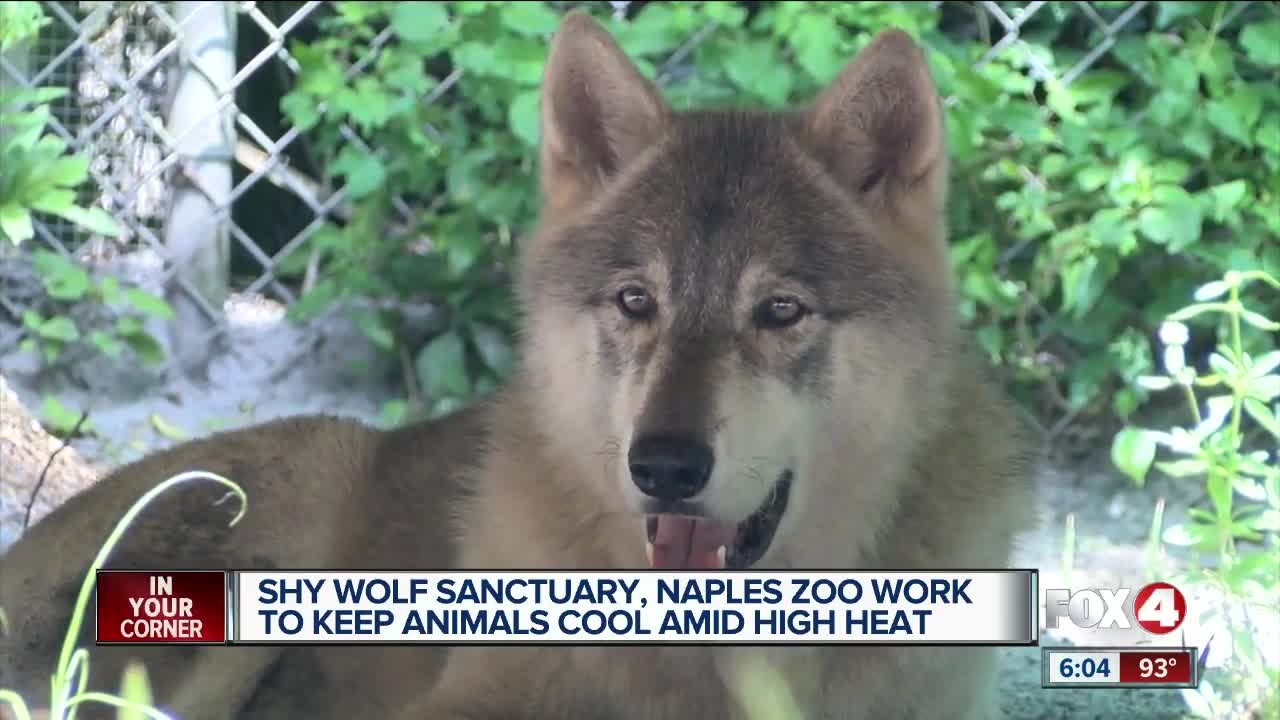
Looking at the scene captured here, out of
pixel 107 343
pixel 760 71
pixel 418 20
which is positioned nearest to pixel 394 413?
pixel 107 343

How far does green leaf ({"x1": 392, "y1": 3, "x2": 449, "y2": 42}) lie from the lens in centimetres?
441

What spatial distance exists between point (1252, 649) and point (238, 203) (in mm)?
3619

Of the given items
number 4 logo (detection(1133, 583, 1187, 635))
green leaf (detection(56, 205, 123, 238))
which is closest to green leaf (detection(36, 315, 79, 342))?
green leaf (detection(56, 205, 123, 238))

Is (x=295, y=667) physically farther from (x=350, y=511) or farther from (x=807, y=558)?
(x=807, y=558)

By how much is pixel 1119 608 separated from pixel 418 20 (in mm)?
2634

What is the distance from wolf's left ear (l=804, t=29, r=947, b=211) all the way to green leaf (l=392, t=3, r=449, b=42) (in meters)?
1.96

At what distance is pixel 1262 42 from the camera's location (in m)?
4.36

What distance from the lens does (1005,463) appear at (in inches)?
106

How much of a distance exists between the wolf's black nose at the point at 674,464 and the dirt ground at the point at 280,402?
1750 mm

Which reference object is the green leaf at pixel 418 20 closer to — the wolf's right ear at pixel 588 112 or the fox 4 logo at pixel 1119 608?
the wolf's right ear at pixel 588 112

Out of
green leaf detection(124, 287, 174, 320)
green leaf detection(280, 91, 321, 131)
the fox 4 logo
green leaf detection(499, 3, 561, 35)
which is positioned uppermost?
green leaf detection(499, 3, 561, 35)

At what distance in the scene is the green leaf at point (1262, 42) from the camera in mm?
4352

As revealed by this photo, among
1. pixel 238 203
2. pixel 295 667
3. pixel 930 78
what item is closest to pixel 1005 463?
pixel 930 78

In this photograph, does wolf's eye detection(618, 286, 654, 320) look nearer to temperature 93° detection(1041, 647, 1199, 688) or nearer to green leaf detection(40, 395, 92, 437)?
temperature 93° detection(1041, 647, 1199, 688)
